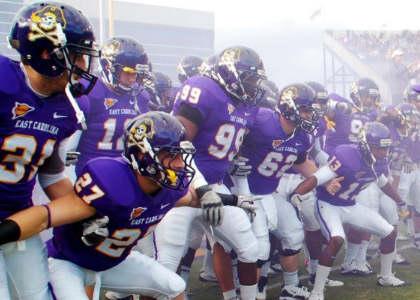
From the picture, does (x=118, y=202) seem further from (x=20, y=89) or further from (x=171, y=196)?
(x=20, y=89)

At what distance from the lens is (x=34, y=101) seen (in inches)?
93.0

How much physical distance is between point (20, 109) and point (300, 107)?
9.09 feet

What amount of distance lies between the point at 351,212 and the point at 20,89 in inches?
136

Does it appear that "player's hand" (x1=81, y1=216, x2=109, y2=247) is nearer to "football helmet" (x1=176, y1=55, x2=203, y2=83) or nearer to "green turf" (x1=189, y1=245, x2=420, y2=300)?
"green turf" (x1=189, y1=245, x2=420, y2=300)

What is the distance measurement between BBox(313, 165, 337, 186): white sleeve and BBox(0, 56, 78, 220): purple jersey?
282cm

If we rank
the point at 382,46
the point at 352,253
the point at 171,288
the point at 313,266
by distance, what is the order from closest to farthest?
the point at 171,288 → the point at 313,266 → the point at 352,253 → the point at 382,46

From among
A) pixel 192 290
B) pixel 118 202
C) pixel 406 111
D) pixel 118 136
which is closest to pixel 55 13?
pixel 118 202

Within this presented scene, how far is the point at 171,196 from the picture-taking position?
2836 mm

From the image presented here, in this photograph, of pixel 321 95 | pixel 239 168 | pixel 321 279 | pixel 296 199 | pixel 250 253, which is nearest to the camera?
pixel 250 253

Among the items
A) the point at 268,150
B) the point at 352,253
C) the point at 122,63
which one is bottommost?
the point at 352,253

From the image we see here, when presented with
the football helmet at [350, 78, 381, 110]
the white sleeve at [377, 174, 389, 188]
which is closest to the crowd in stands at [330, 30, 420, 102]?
the football helmet at [350, 78, 381, 110]

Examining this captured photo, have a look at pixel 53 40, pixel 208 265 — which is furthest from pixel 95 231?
pixel 208 265

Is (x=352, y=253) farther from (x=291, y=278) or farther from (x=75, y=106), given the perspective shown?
(x=75, y=106)

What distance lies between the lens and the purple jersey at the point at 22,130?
7.57 feet
